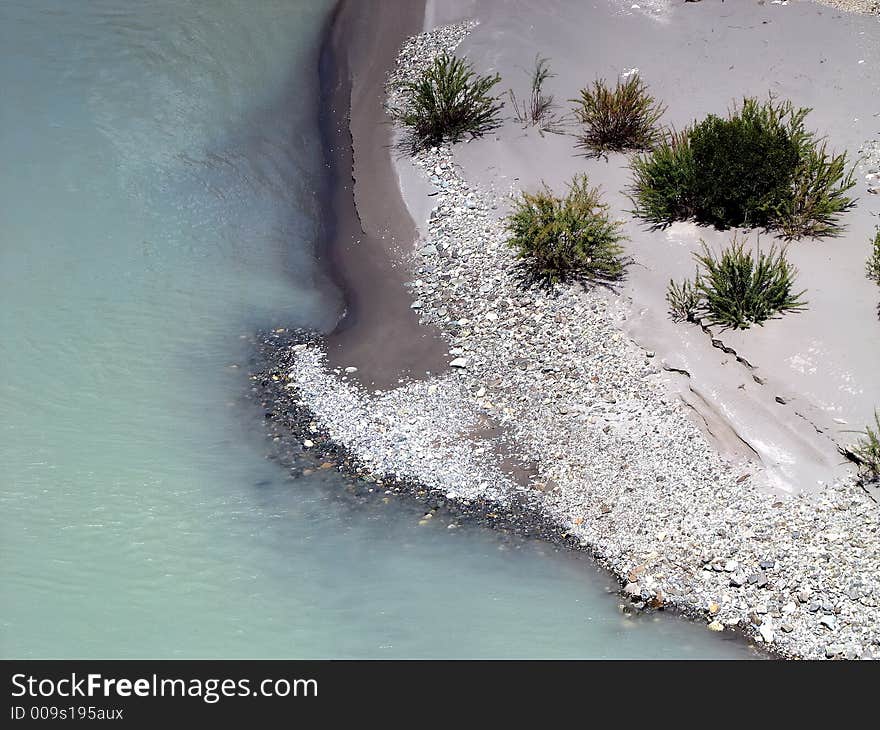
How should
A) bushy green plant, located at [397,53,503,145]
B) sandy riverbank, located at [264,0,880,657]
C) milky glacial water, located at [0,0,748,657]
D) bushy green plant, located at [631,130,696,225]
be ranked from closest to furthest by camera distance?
milky glacial water, located at [0,0,748,657] → sandy riverbank, located at [264,0,880,657] → bushy green plant, located at [631,130,696,225] → bushy green plant, located at [397,53,503,145]

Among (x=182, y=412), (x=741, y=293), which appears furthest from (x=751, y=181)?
(x=182, y=412)

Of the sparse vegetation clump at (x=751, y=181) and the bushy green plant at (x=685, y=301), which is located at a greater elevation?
the sparse vegetation clump at (x=751, y=181)

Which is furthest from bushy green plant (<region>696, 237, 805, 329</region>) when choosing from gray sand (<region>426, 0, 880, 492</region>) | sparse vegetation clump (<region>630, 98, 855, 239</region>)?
sparse vegetation clump (<region>630, 98, 855, 239</region>)

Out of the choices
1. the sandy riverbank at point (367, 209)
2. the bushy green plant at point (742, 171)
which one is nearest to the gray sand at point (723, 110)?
the bushy green plant at point (742, 171)

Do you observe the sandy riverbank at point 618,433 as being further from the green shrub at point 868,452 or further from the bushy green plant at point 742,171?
the bushy green plant at point 742,171

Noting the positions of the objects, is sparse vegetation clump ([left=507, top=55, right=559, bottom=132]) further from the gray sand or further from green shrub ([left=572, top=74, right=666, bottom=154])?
green shrub ([left=572, top=74, right=666, bottom=154])
